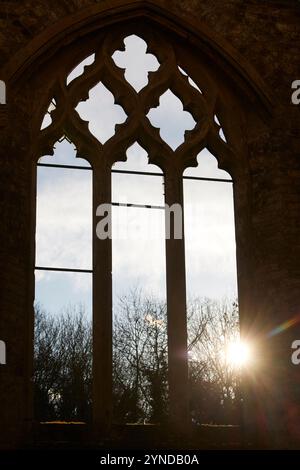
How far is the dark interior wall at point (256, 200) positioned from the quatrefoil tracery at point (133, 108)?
1.24ft

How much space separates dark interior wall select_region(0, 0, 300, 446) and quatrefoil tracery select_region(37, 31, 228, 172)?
38cm

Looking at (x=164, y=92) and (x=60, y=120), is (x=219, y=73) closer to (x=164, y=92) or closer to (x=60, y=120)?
(x=164, y=92)

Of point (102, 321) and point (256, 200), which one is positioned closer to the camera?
point (102, 321)

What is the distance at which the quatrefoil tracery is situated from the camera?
26.4 ft

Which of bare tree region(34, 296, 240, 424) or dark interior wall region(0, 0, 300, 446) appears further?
bare tree region(34, 296, 240, 424)

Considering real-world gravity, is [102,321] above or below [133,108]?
below

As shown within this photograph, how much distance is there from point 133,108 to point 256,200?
56.1 inches

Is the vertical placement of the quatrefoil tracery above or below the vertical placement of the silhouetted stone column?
above

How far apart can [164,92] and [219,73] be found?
0.59 metres

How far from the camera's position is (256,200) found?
→ 825 centimetres

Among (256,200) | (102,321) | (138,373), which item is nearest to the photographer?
(102,321)

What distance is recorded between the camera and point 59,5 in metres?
8.21
